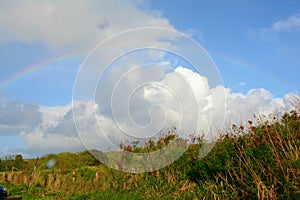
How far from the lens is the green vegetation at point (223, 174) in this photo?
591cm

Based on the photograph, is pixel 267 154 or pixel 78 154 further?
pixel 78 154

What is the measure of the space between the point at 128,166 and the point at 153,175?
1.10m

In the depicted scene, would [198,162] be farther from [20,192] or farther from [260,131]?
[20,192]

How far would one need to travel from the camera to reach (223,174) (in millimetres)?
7488

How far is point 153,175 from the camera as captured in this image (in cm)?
969

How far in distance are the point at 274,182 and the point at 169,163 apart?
4.08m

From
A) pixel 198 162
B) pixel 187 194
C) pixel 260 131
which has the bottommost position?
pixel 187 194

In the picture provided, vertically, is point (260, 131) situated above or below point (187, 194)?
above

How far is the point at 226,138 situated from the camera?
8.33 meters

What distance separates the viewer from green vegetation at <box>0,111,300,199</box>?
19.4 ft

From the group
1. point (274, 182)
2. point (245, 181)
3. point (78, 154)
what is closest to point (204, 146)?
point (245, 181)

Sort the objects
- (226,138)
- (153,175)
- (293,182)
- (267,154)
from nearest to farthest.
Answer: (293,182), (267,154), (226,138), (153,175)

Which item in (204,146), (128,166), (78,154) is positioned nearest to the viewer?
(204,146)

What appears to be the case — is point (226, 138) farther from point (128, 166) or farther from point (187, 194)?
point (128, 166)
